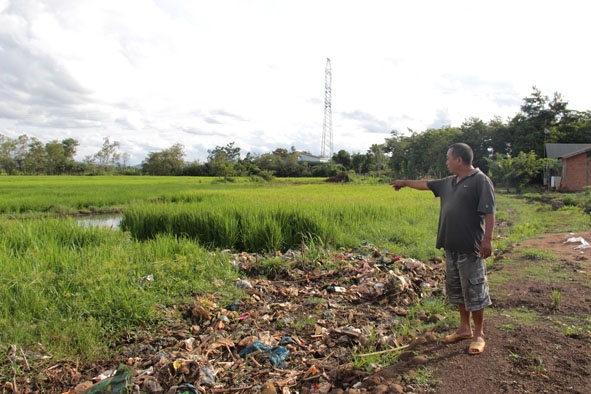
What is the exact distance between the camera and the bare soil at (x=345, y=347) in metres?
2.60

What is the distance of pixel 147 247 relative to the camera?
17.8ft

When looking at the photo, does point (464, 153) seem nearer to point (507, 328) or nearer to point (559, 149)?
point (507, 328)

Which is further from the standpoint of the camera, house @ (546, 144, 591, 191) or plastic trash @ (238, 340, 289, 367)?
house @ (546, 144, 591, 191)

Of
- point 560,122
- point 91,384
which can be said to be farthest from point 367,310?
point 560,122

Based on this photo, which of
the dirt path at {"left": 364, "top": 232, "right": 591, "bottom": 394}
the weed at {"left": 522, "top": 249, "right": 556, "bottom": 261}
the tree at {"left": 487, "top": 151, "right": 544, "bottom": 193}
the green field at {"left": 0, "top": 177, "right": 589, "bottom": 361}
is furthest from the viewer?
the tree at {"left": 487, "top": 151, "right": 544, "bottom": 193}

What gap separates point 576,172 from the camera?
73.2ft

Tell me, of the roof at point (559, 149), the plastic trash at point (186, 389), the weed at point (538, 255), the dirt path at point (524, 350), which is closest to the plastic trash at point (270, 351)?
the plastic trash at point (186, 389)

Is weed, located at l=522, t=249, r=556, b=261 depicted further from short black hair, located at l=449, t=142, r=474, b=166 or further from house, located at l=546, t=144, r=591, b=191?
house, located at l=546, t=144, r=591, b=191

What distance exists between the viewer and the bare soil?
260 cm

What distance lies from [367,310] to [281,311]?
35.9 inches

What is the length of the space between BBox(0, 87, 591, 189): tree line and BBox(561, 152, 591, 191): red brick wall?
0.93 metres

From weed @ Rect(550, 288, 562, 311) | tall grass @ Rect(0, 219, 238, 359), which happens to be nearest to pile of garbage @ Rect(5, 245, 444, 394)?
tall grass @ Rect(0, 219, 238, 359)

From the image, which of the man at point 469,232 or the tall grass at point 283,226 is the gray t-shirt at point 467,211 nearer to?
the man at point 469,232

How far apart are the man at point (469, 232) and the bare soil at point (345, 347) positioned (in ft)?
0.74
